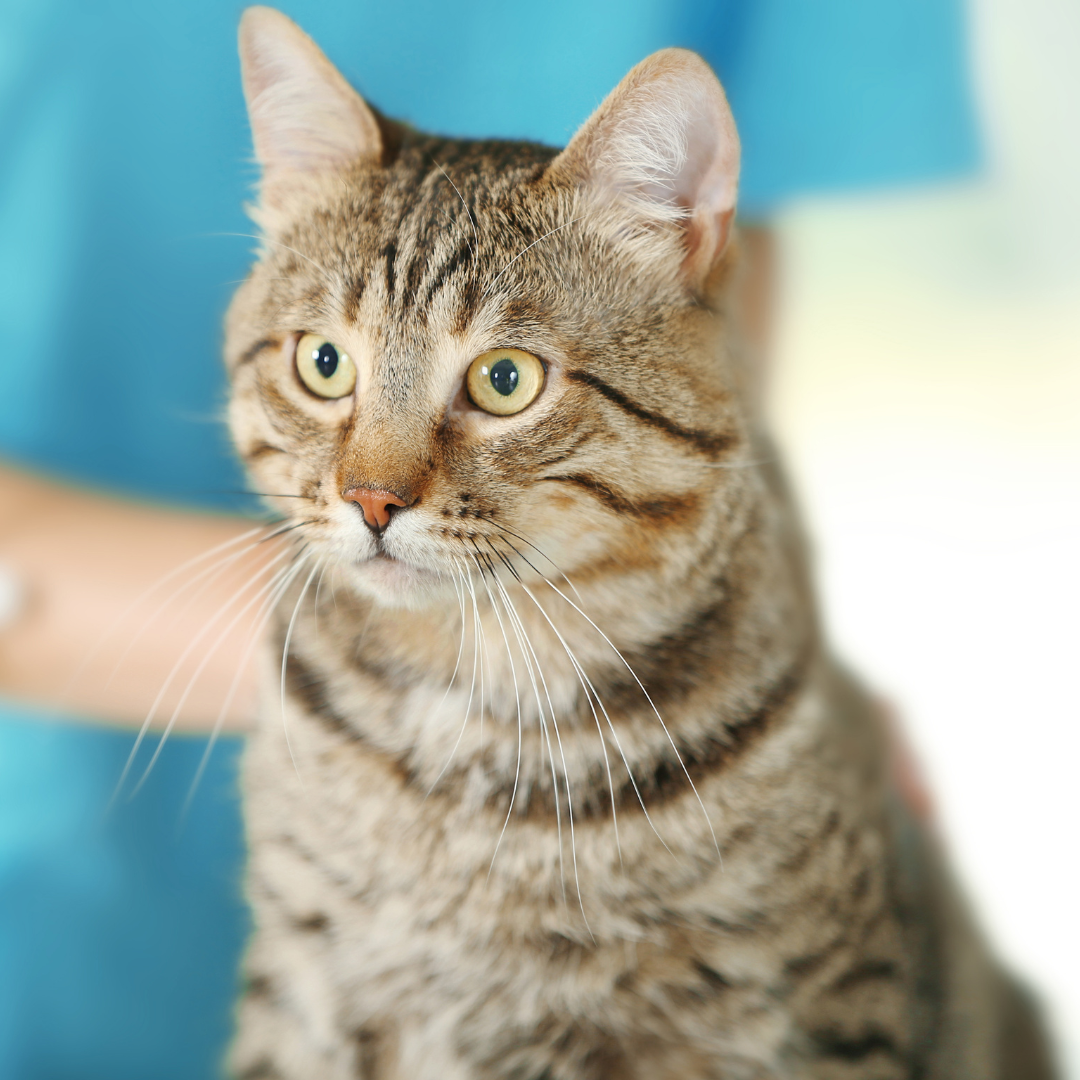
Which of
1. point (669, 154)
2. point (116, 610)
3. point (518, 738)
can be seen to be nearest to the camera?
point (669, 154)

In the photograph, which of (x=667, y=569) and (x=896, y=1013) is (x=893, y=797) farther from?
(x=667, y=569)

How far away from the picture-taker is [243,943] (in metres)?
0.68

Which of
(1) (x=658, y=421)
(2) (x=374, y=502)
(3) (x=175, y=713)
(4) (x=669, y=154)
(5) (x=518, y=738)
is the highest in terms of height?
(4) (x=669, y=154)

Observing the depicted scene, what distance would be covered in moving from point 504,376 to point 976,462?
33cm

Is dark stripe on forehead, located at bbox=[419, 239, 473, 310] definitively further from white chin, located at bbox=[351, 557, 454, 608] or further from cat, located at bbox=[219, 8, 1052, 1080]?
white chin, located at bbox=[351, 557, 454, 608]

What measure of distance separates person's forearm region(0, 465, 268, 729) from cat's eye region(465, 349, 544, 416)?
26 centimetres

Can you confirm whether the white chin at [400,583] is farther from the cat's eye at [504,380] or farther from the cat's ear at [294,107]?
the cat's ear at [294,107]

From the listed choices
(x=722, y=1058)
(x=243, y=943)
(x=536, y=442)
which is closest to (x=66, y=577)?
(x=243, y=943)

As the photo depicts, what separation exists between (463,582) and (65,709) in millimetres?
404

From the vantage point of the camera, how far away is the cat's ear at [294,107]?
0.45 metres

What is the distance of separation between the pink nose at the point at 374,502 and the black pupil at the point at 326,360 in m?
0.08

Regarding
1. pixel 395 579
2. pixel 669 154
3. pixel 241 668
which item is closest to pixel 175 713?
pixel 241 668

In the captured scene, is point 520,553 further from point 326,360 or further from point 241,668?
point 241,668

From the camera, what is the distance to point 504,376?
0.46m
